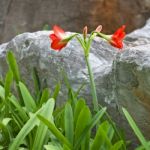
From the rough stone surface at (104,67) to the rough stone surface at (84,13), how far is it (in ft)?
3.63

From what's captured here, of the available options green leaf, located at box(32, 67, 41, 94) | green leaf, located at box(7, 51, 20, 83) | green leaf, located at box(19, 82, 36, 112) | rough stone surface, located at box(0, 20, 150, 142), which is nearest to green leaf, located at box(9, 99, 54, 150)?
green leaf, located at box(19, 82, 36, 112)

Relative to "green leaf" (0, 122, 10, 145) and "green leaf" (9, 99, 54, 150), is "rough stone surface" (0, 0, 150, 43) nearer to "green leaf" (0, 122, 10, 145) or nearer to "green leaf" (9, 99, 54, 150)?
"green leaf" (0, 122, 10, 145)

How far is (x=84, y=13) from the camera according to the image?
4492 millimetres

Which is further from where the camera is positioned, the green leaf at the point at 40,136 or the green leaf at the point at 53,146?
the green leaf at the point at 40,136

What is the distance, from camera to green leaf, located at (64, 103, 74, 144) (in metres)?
1.90

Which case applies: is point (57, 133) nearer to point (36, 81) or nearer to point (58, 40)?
point (58, 40)

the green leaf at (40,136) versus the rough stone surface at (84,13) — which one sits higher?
the rough stone surface at (84,13)

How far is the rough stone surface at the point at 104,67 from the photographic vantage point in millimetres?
1916

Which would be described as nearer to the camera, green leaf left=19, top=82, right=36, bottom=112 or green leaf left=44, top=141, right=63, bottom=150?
green leaf left=44, top=141, right=63, bottom=150

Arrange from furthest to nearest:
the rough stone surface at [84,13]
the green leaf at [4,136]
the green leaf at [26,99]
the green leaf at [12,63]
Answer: the rough stone surface at [84,13]
the green leaf at [12,63]
the green leaf at [26,99]
the green leaf at [4,136]

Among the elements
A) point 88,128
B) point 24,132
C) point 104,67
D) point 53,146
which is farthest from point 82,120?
point 104,67

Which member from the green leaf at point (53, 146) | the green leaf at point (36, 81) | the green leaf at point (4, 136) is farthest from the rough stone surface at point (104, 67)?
the green leaf at point (4, 136)

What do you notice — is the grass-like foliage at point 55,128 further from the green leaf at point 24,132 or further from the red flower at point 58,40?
the red flower at point 58,40

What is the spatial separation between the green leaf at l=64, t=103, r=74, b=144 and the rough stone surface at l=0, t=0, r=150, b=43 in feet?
8.64
